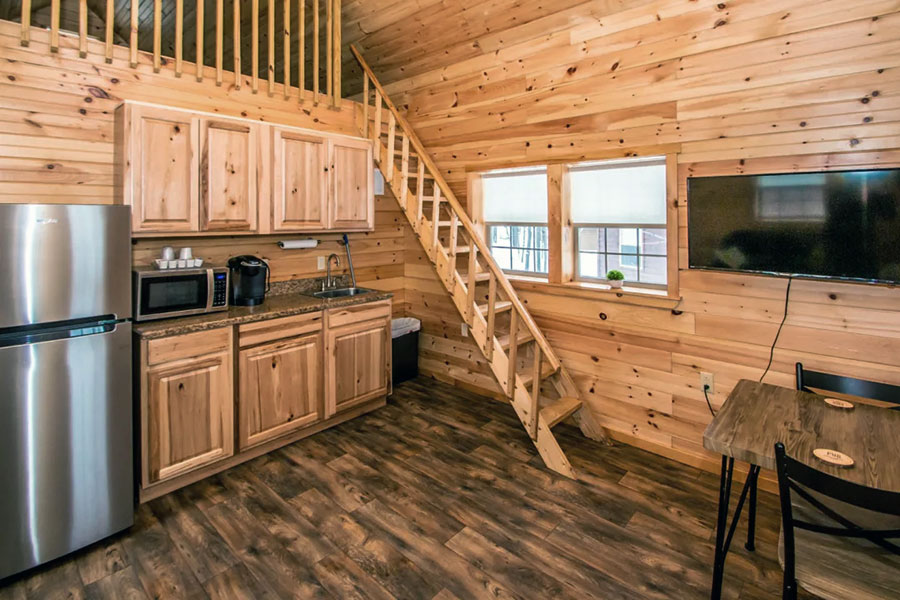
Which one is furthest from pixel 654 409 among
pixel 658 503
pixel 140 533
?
pixel 140 533

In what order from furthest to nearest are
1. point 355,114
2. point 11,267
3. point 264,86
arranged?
1. point 355,114
2. point 264,86
3. point 11,267

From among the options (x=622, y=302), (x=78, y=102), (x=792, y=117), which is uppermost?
(x=78, y=102)

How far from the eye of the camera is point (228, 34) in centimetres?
468

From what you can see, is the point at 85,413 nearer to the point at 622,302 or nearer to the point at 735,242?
the point at 622,302

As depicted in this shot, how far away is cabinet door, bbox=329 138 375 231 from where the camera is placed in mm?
3742

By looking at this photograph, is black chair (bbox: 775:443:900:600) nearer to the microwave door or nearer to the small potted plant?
the small potted plant

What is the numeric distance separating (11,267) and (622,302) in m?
3.20

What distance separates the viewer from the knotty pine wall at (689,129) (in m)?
2.39

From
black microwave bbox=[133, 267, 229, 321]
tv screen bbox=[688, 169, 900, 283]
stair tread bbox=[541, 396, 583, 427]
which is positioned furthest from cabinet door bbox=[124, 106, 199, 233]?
tv screen bbox=[688, 169, 900, 283]

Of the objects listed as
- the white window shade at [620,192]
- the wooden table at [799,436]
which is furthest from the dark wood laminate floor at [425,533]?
the white window shade at [620,192]

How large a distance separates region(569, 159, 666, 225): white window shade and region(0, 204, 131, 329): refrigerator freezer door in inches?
109

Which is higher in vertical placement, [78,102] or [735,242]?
[78,102]

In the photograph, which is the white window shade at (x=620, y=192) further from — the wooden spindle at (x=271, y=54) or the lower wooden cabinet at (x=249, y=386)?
the wooden spindle at (x=271, y=54)

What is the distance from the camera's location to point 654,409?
323cm
